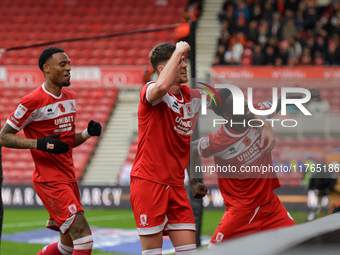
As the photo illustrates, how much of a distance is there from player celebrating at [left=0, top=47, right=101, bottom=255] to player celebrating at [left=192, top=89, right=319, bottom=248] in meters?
1.18

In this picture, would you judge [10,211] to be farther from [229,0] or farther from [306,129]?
[229,0]

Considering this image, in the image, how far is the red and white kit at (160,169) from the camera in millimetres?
3525

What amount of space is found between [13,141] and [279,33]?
13837 mm

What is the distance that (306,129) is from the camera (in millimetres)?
11016

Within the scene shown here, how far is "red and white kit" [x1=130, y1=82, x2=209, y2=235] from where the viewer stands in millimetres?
3525

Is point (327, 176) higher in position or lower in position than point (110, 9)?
lower

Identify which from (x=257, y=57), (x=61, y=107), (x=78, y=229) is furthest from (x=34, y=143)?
(x=257, y=57)

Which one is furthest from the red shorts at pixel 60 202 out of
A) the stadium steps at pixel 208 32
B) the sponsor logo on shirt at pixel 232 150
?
the stadium steps at pixel 208 32

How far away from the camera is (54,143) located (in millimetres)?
4062

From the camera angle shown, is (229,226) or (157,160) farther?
(229,226)

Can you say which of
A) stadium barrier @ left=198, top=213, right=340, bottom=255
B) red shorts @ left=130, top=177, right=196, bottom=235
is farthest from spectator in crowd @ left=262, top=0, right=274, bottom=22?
stadium barrier @ left=198, top=213, right=340, bottom=255

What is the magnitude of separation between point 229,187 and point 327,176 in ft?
13.5

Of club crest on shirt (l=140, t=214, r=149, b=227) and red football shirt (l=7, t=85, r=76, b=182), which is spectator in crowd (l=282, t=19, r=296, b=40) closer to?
red football shirt (l=7, t=85, r=76, b=182)

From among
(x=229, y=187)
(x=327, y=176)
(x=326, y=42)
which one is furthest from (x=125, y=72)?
(x=229, y=187)
